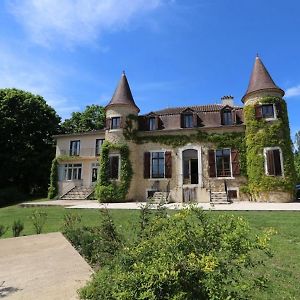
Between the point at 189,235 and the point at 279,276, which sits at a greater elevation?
the point at 189,235

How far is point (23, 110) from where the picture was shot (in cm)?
3344

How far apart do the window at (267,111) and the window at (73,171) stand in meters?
18.0

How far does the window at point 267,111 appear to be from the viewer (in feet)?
67.4

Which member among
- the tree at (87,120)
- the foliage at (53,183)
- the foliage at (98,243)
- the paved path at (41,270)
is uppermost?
the tree at (87,120)

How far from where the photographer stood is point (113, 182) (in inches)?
883

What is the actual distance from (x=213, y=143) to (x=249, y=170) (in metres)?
3.45

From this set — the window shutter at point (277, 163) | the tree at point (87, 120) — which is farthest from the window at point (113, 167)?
the tree at point (87, 120)

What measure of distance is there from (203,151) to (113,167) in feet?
24.5

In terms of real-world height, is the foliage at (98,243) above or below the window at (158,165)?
below

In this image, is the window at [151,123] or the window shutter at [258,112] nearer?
the window shutter at [258,112]

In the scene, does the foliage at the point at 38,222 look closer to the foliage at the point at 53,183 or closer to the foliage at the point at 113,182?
the foliage at the point at 113,182

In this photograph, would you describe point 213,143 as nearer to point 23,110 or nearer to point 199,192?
point 199,192

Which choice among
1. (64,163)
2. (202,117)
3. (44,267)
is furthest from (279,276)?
(64,163)

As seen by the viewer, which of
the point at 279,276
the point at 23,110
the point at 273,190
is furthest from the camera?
the point at 23,110
